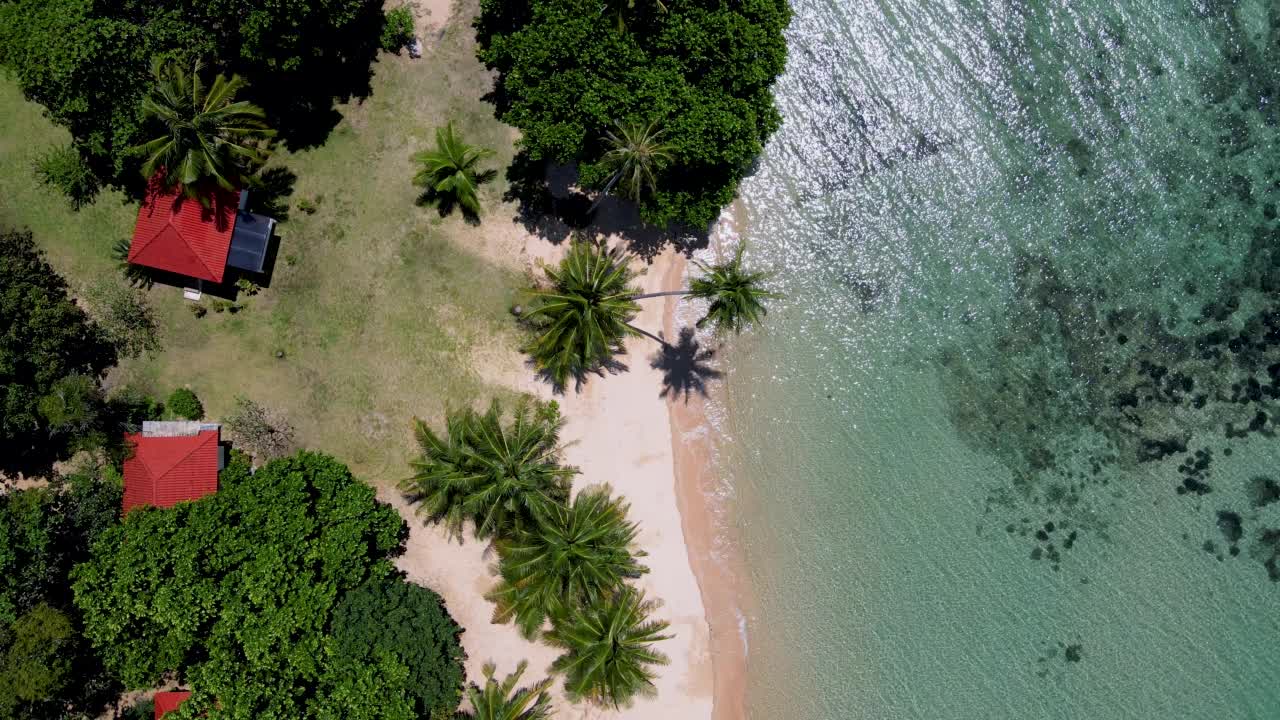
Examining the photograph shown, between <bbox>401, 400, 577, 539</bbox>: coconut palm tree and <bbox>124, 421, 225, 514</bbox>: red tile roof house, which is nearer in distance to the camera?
<bbox>401, 400, 577, 539</bbox>: coconut palm tree

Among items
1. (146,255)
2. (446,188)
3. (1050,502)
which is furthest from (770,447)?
(146,255)

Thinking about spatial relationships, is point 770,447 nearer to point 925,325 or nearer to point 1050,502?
point 925,325

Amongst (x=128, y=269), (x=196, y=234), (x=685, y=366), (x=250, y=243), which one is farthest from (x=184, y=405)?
(x=685, y=366)

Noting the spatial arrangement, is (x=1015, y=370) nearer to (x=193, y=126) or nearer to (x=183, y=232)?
(x=193, y=126)

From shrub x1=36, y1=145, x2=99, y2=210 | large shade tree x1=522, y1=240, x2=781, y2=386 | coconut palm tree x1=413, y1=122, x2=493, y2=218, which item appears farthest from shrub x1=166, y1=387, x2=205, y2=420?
large shade tree x1=522, y1=240, x2=781, y2=386

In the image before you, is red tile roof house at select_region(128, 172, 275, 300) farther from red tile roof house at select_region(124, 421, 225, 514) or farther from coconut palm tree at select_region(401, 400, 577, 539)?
coconut palm tree at select_region(401, 400, 577, 539)

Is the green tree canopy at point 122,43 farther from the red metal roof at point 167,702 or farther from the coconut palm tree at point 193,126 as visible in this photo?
the red metal roof at point 167,702

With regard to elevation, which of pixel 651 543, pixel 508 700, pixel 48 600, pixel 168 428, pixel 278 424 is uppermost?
pixel 278 424
